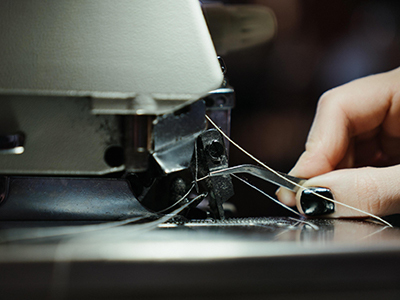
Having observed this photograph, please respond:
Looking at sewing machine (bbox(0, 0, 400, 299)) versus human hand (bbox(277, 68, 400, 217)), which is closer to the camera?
sewing machine (bbox(0, 0, 400, 299))

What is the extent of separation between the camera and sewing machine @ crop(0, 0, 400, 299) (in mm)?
253

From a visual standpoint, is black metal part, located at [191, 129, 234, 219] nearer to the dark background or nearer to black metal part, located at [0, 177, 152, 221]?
black metal part, located at [0, 177, 152, 221]

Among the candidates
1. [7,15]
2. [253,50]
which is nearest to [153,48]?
[7,15]

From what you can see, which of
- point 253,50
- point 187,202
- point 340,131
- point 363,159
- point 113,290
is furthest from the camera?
point 253,50

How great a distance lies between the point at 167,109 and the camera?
41cm

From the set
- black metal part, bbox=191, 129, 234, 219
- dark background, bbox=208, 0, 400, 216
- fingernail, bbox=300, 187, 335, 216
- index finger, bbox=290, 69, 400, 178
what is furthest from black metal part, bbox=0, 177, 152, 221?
dark background, bbox=208, 0, 400, 216

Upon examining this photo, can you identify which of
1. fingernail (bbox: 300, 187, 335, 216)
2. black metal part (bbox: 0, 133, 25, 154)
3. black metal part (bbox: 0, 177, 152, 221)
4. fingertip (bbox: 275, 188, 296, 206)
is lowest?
fingertip (bbox: 275, 188, 296, 206)

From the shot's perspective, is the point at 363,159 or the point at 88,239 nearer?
the point at 88,239

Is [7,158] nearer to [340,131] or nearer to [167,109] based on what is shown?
[167,109]

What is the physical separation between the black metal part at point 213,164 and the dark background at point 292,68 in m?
0.64

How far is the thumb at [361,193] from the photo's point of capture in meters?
0.51

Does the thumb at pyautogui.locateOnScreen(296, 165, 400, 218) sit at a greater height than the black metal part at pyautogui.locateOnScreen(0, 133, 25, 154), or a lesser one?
lesser

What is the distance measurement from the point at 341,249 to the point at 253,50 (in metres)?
0.95

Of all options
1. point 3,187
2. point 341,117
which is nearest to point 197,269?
point 3,187
